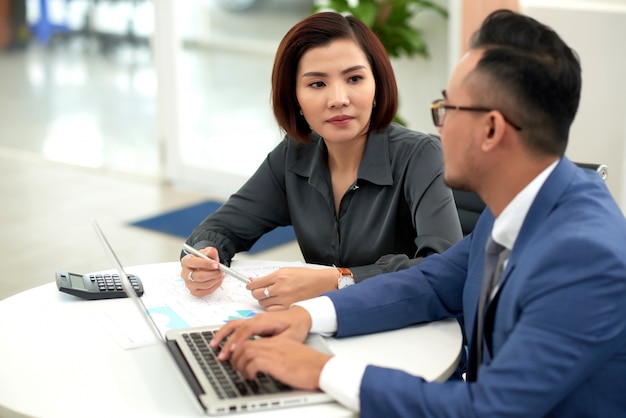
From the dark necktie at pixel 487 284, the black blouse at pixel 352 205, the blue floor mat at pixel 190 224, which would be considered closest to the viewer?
the dark necktie at pixel 487 284

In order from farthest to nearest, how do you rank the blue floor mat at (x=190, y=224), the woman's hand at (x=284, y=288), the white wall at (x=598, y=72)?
the blue floor mat at (x=190, y=224), the white wall at (x=598, y=72), the woman's hand at (x=284, y=288)

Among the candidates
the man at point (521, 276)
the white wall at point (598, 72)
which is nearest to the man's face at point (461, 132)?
the man at point (521, 276)

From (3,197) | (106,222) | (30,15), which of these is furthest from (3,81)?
(106,222)

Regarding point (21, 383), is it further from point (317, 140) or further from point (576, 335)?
point (317, 140)

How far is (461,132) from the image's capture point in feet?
5.48

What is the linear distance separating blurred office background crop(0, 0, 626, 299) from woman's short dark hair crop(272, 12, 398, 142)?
6.41 ft

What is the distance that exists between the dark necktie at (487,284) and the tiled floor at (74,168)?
301cm

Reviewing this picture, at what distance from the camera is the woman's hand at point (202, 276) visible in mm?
2184

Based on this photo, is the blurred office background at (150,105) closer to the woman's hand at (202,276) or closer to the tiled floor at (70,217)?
the tiled floor at (70,217)

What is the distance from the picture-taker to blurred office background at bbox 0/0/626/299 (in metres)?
4.38

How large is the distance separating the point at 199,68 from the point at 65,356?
4.53 m

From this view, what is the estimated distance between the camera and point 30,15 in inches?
321

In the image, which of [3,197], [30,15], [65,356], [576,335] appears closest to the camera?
[576,335]

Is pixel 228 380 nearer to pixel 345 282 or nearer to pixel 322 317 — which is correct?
pixel 322 317
